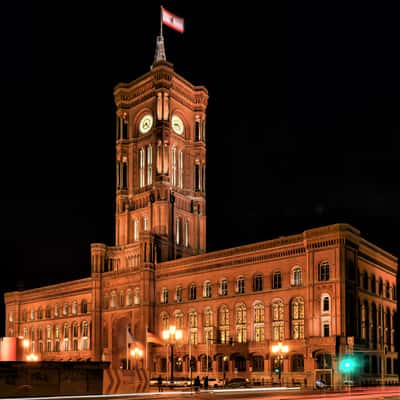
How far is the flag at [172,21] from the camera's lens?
10700cm

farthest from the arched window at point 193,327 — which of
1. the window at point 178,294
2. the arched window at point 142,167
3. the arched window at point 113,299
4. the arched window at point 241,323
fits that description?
the arched window at point 142,167

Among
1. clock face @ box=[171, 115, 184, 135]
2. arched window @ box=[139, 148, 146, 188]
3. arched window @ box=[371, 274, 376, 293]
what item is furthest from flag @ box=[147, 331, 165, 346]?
clock face @ box=[171, 115, 184, 135]

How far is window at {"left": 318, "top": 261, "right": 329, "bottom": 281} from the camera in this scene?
77475 millimetres

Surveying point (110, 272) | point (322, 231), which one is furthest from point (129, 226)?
point (322, 231)

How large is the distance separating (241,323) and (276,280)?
26.4 feet

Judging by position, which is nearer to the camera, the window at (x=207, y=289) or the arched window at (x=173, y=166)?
the window at (x=207, y=289)

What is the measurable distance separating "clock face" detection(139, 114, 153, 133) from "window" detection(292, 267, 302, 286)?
43.1m

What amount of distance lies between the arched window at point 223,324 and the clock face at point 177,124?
3704 cm

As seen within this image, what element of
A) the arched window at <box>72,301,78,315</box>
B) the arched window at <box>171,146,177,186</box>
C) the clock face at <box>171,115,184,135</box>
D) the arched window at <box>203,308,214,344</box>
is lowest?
the arched window at <box>203,308,214,344</box>

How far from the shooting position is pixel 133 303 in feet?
330

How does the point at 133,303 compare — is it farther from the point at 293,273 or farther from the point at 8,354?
the point at 8,354

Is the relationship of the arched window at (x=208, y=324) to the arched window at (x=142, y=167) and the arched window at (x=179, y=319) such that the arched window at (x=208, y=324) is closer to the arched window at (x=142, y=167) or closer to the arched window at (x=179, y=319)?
the arched window at (x=179, y=319)

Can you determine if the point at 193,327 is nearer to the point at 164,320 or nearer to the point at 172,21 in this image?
the point at 164,320

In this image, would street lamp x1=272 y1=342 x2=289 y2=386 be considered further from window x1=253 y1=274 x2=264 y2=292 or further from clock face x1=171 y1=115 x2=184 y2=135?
clock face x1=171 y1=115 x2=184 y2=135
